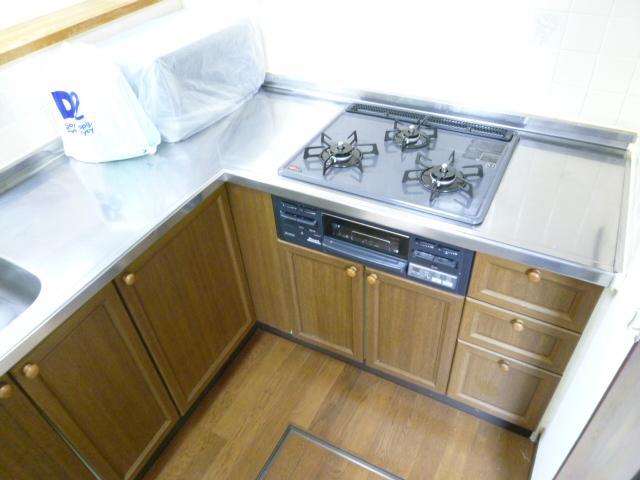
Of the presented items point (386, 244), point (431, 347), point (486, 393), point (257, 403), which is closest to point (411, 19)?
point (386, 244)

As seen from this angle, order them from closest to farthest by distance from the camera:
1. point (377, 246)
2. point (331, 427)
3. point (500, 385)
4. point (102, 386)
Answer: point (102, 386)
point (377, 246)
point (500, 385)
point (331, 427)

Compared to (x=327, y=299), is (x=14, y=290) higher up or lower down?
higher up

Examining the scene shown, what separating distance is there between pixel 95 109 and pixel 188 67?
0.33m

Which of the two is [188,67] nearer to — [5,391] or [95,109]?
[95,109]

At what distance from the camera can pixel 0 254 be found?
1.18 m

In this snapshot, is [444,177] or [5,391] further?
[444,177]

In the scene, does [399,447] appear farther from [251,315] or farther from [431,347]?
[251,315]

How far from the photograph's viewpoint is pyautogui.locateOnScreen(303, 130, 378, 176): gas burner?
1384mm

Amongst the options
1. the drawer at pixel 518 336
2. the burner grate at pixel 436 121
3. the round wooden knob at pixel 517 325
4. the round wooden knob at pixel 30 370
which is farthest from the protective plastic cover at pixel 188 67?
the round wooden knob at pixel 517 325

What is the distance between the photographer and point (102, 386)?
4.06ft

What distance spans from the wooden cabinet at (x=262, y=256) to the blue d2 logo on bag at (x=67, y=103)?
1.68 ft

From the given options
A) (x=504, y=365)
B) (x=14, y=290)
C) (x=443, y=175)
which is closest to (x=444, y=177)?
(x=443, y=175)

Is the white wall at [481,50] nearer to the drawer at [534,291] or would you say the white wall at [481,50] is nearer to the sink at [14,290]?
the drawer at [534,291]

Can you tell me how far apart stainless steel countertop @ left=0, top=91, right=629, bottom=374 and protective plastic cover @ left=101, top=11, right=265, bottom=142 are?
96 millimetres
